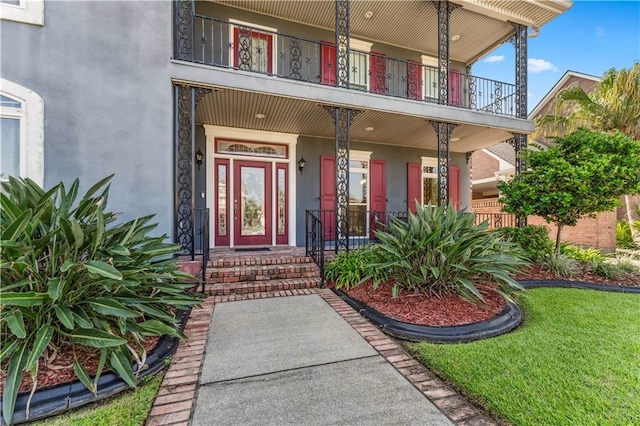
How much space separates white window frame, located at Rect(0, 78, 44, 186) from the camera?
4004mm

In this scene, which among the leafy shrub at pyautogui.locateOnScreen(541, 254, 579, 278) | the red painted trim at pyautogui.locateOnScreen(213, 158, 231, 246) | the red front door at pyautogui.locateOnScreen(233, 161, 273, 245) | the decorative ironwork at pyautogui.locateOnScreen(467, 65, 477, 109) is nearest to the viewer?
the leafy shrub at pyautogui.locateOnScreen(541, 254, 579, 278)

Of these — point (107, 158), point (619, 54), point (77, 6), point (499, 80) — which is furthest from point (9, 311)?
point (619, 54)

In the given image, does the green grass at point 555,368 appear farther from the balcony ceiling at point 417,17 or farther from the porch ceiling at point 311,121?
the balcony ceiling at point 417,17

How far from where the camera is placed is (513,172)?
1261cm

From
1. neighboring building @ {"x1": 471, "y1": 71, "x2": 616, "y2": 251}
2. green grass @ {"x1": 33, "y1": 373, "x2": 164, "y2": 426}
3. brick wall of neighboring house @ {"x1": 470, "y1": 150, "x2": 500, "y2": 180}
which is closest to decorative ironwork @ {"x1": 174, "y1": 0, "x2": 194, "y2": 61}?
green grass @ {"x1": 33, "y1": 373, "x2": 164, "y2": 426}

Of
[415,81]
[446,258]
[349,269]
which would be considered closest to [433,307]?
[446,258]

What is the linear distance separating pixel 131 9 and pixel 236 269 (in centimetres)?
452

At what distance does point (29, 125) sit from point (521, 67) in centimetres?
1031

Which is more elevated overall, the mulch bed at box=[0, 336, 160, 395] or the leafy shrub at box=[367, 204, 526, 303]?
the leafy shrub at box=[367, 204, 526, 303]

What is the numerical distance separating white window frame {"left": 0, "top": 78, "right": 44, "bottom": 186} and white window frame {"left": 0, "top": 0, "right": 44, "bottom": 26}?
892mm

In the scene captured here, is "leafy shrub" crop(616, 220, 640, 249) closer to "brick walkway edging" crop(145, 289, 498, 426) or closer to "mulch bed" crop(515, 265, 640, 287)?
"mulch bed" crop(515, 265, 640, 287)

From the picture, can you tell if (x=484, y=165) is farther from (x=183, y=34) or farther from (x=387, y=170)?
(x=183, y=34)

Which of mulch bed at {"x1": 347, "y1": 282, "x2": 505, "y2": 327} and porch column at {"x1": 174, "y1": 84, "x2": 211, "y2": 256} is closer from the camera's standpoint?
mulch bed at {"x1": 347, "y1": 282, "x2": 505, "y2": 327}

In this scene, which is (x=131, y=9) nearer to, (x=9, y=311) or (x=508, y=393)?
(x=9, y=311)
